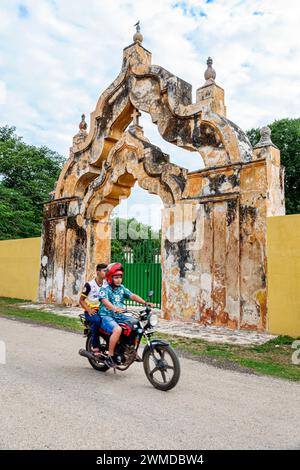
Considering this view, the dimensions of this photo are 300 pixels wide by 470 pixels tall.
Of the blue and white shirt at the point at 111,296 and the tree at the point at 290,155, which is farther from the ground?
the tree at the point at 290,155

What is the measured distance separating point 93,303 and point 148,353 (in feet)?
4.40

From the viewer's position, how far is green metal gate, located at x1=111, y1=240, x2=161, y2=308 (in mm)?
12531

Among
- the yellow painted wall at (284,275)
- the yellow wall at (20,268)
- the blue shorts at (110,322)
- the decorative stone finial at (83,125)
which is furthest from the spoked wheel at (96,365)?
the decorative stone finial at (83,125)

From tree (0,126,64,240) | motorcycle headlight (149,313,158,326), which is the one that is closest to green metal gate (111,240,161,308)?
motorcycle headlight (149,313,158,326)

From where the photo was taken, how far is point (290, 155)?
77.1 feet

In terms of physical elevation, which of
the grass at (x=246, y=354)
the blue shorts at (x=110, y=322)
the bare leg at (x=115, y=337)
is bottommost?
the grass at (x=246, y=354)

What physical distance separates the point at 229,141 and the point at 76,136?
22.9ft

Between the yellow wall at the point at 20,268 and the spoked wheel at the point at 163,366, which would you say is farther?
the yellow wall at the point at 20,268

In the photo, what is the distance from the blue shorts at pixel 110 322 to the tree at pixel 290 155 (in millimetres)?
20045

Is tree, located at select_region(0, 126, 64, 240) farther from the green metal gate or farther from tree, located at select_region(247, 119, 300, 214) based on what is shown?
tree, located at select_region(247, 119, 300, 214)

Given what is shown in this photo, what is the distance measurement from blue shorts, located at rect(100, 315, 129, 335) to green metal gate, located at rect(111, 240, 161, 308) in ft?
23.4

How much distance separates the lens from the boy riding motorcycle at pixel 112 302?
5.08 m

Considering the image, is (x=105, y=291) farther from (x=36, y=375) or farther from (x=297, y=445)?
(x=297, y=445)

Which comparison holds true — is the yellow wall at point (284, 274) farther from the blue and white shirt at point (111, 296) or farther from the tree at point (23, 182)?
the tree at point (23, 182)
